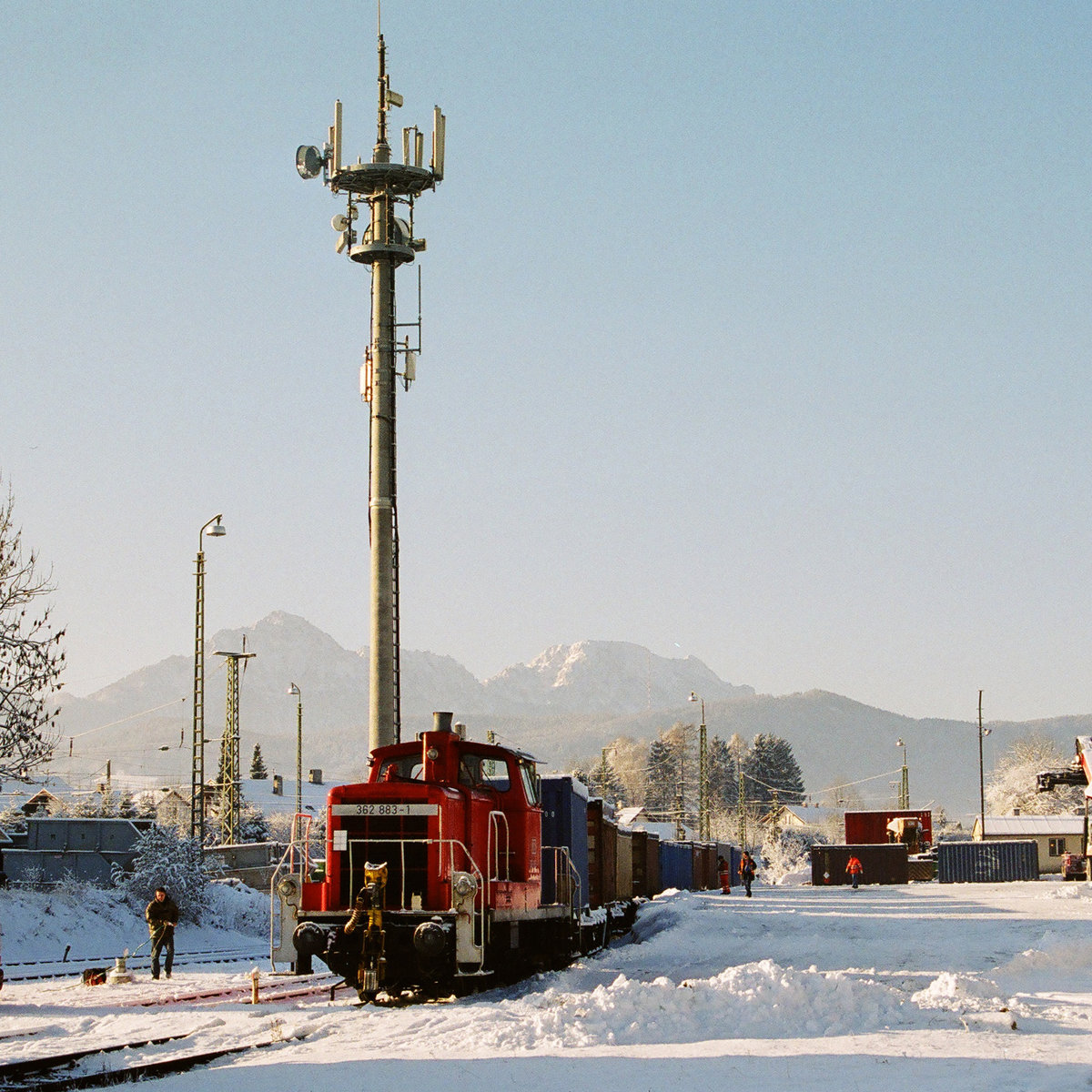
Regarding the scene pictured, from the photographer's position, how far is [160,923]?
76.2 feet

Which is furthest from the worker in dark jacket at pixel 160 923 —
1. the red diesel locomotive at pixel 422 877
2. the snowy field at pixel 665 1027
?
the red diesel locomotive at pixel 422 877

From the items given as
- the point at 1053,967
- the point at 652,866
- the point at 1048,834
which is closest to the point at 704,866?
the point at 652,866

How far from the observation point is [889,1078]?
1196 centimetres

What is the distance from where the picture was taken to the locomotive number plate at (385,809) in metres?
17.9

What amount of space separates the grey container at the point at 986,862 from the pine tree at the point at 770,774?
104065 millimetres

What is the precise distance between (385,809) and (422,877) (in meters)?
1.03

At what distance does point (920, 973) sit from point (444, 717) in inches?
368

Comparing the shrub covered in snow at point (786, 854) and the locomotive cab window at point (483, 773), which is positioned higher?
the locomotive cab window at point (483, 773)

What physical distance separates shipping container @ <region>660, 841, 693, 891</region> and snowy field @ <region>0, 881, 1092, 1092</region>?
2606cm

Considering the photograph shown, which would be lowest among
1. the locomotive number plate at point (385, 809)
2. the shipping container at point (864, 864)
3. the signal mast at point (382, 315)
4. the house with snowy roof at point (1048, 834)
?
the house with snowy roof at point (1048, 834)

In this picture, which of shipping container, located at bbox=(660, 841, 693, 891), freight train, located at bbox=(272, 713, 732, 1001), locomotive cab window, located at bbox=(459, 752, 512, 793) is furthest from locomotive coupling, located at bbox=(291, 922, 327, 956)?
shipping container, located at bbox=(660, 841, 693, 891)

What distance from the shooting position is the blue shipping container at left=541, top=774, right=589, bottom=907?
22.7 m

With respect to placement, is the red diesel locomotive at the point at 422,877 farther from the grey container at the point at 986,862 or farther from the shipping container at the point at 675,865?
the grey container at the point at 986,862

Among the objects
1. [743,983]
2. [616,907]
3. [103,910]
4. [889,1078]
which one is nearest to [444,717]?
[743,983]
